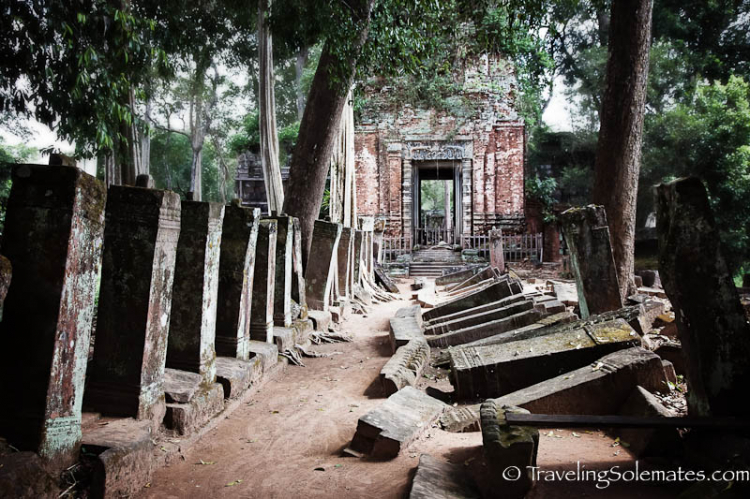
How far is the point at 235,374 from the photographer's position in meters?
3.83

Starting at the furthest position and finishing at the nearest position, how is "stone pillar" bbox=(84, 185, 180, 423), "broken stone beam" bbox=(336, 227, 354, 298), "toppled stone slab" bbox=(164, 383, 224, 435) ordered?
"broken stone beam" bbox=(336, 227, 354, 298), "toppled stone slab" bbox=(164, 383, 224, 435), "stone pillar" bbox=(84, 185, 180, 423)

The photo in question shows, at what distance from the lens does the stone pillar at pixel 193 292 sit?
11.4 ft

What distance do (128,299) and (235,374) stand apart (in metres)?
1.25

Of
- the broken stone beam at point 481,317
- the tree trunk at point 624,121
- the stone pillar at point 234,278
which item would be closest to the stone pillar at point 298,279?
the broken stone beam at point 481,317

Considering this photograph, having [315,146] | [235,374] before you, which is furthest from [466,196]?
[235,374]

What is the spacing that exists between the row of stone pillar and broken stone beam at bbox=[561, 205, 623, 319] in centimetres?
320

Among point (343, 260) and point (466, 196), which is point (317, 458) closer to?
point (343, 260)

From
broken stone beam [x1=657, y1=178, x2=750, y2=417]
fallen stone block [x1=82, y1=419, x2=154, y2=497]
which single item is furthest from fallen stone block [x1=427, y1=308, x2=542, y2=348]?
fallen stone block [x1=82, y1=419, x2=154, y2=497]

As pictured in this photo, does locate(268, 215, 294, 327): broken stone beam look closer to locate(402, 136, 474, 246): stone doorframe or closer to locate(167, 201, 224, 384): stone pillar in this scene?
locate(167, 201, 224, 384): stone pillar

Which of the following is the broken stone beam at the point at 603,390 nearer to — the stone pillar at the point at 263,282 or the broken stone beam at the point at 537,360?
the broken stone beam at the point at 537,360

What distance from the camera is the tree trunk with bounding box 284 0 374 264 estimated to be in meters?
7.68

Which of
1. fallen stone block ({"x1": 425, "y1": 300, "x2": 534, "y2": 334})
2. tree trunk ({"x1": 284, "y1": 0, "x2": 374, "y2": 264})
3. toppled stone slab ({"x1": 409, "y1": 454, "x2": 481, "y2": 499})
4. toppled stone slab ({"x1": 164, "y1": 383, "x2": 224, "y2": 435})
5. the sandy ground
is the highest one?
tree trunk ({"x1": 284, "y1": 0, "x2": 374, "y2": 264})

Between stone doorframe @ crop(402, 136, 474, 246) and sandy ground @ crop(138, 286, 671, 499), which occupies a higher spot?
stone doorframe @ crop(402, 136, 474, 246)

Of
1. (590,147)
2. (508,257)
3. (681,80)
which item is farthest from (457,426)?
(681,80)
